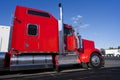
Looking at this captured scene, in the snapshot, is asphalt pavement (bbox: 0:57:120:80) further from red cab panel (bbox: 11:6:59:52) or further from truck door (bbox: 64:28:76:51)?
truck door (bbox: 64:28:76:51)

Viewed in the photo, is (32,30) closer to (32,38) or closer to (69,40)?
(32,38)

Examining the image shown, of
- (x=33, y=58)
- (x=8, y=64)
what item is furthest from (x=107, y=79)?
(x=8, y=64)

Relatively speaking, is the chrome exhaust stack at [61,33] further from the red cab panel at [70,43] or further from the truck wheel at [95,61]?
the truck wheel at [95,61]

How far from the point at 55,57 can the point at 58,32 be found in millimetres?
2036

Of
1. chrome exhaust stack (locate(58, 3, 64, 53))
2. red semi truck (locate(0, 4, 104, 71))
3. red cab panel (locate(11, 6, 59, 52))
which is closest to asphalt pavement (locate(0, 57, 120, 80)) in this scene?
red semi truck (locate(0, 4, 104, 71))

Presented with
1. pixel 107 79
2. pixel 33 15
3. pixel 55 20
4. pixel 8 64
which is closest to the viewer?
pixel 107 79

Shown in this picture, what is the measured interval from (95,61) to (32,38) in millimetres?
6059

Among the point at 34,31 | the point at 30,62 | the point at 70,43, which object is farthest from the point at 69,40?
the point at 30,62

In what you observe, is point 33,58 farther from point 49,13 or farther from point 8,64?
point 49,13

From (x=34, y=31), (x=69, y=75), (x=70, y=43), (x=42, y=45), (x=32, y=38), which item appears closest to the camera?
(x=69, y=75)

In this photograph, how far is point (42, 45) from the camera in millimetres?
16469

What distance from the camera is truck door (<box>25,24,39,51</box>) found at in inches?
620

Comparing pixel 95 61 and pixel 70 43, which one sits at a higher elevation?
pixel 70 43

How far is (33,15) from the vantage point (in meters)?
16.2
